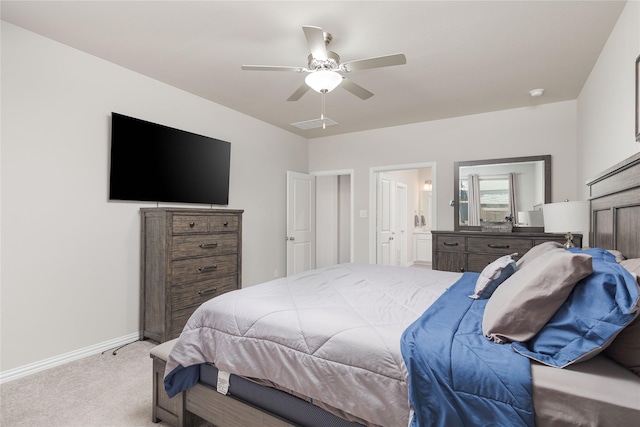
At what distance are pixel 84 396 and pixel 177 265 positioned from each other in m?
1.18

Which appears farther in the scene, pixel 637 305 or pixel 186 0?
pixel 186 0

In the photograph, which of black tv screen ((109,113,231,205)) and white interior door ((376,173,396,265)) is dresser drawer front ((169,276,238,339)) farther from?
white interior door ((376,173,396,265))

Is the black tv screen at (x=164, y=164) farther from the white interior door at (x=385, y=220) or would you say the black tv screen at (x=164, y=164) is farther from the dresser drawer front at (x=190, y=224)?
the white interior door at (x=385, y=220)

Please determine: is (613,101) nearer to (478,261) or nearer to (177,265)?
(478,261)

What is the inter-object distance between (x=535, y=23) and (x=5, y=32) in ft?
12.5

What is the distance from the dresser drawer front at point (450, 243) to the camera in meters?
3.89

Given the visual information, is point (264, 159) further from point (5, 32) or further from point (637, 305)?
point (637, 305)

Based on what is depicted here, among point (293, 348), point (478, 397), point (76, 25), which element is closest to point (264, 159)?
point (76, 25)

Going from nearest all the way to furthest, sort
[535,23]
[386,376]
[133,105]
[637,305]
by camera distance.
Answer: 1. [637,305]
2. [386,376]
3. [535,23]
4. [133,105]

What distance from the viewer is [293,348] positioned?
1.42 meters

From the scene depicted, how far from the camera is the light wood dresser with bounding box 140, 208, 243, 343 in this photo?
301 cm

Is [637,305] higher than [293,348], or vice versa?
[637,305]

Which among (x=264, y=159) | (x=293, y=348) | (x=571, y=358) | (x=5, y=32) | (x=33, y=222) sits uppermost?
(x=5, y=32)

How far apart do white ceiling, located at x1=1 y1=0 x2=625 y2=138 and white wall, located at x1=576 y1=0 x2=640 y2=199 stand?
0.40 ft
